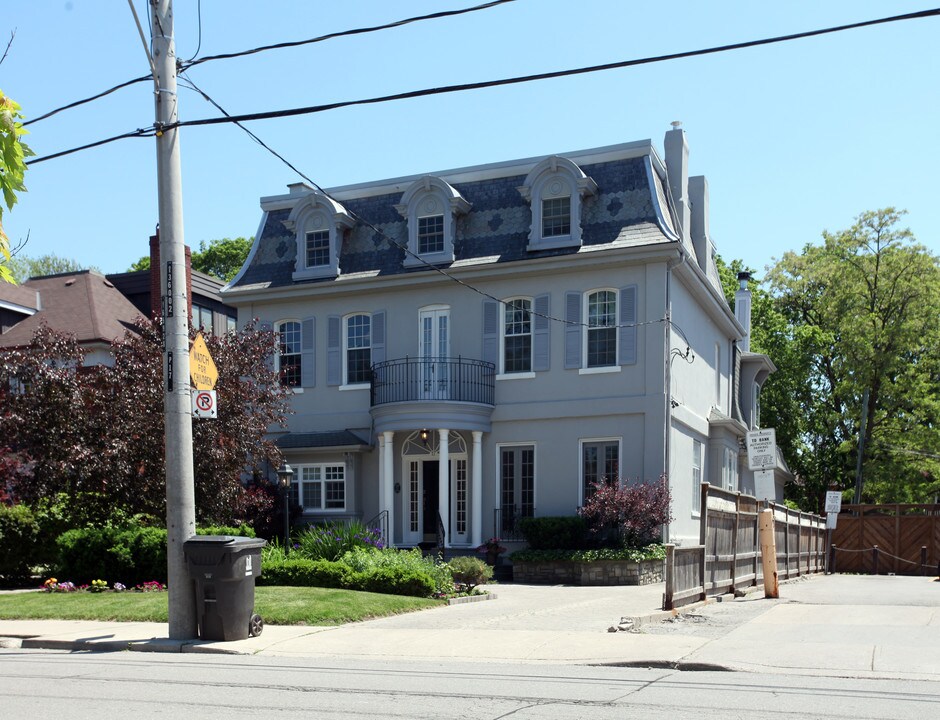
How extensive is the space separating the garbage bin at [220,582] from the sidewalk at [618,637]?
0.23 meters

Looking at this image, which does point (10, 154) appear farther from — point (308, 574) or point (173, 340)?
point (308, 574)

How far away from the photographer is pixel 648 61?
11695 millimetres

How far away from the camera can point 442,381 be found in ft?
85.5

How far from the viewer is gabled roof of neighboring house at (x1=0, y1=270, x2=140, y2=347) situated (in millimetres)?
34219

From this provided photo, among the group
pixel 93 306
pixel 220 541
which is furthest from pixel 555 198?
pixel 93 306

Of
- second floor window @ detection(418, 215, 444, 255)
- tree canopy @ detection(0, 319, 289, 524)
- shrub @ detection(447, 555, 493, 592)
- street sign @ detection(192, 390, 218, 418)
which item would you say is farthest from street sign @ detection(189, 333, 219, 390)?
second floor window @ detection(418, 215, 444, 255)

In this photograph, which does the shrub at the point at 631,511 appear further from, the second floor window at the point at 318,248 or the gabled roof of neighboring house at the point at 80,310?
the gabled roof of neighboring house at the point at 80,310

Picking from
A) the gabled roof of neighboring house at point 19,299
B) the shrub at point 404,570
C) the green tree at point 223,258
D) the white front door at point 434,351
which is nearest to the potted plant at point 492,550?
the white front door at point 434,351

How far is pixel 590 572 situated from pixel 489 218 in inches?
365

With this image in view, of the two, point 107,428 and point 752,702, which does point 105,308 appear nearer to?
point 107,428

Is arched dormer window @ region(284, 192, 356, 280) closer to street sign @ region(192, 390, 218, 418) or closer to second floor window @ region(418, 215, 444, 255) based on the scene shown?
second floor window @ region(418, 215, 444, 255)

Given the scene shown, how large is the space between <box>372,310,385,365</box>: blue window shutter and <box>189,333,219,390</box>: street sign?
550 inches

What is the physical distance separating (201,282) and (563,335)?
16.8m

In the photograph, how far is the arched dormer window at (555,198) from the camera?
25.5 m
